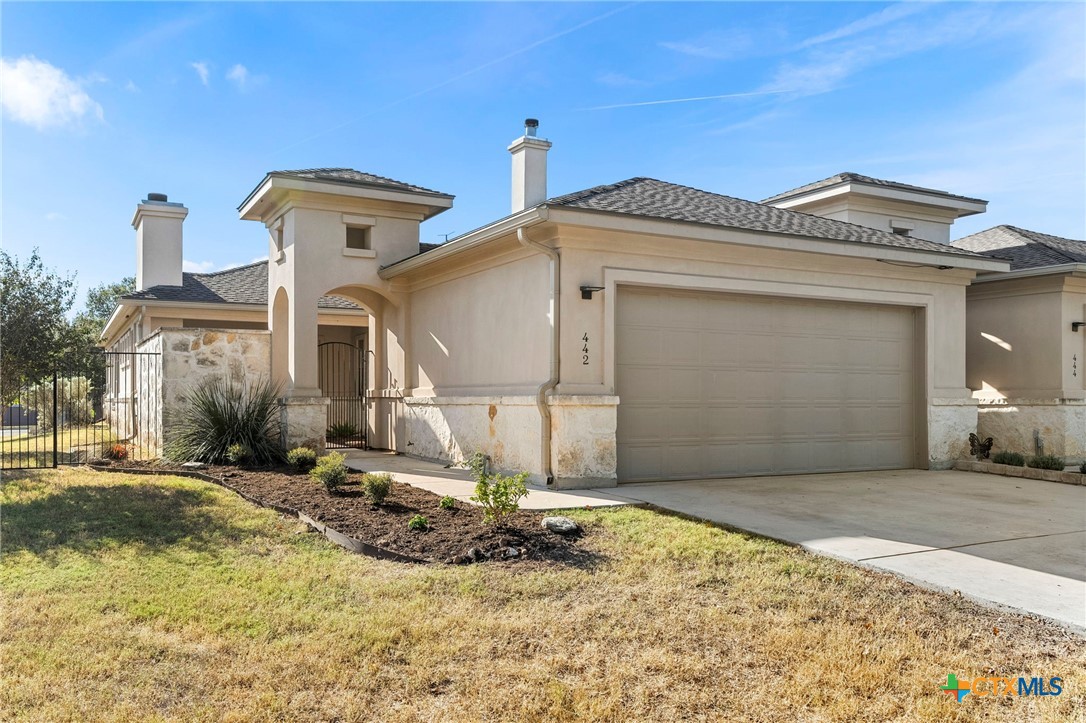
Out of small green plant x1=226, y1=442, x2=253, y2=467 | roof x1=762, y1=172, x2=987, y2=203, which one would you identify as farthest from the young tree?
roof x1=762, y1=172, x2=987, y2=203

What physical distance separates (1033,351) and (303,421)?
42.6ft

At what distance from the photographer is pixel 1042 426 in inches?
547

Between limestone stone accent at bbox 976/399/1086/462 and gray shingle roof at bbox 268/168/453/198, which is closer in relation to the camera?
gray shingle roof at bbox 268/168/453/198

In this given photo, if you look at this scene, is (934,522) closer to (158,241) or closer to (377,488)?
(377,488)

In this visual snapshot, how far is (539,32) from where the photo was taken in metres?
12.5

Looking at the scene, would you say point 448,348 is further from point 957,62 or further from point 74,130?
point 957,62

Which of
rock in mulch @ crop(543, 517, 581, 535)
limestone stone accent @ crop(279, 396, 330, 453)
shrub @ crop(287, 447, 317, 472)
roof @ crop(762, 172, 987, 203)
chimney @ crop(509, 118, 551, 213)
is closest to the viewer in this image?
rock in mulch @ crop(543, 517, 581, 535)

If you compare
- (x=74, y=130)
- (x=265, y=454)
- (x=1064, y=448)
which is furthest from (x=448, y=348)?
(x=1064, y=448)

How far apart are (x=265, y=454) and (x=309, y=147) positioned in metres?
7.91

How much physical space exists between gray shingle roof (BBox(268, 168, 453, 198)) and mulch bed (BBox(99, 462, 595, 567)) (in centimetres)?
590

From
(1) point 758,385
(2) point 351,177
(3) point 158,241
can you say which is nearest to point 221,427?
(2) point 351,177

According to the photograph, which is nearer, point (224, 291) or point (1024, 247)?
point (1024, 247)

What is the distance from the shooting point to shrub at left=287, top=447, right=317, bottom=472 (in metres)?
11.3

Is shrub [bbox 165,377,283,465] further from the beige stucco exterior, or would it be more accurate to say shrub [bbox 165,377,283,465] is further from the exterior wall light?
the beige stucco exterior
